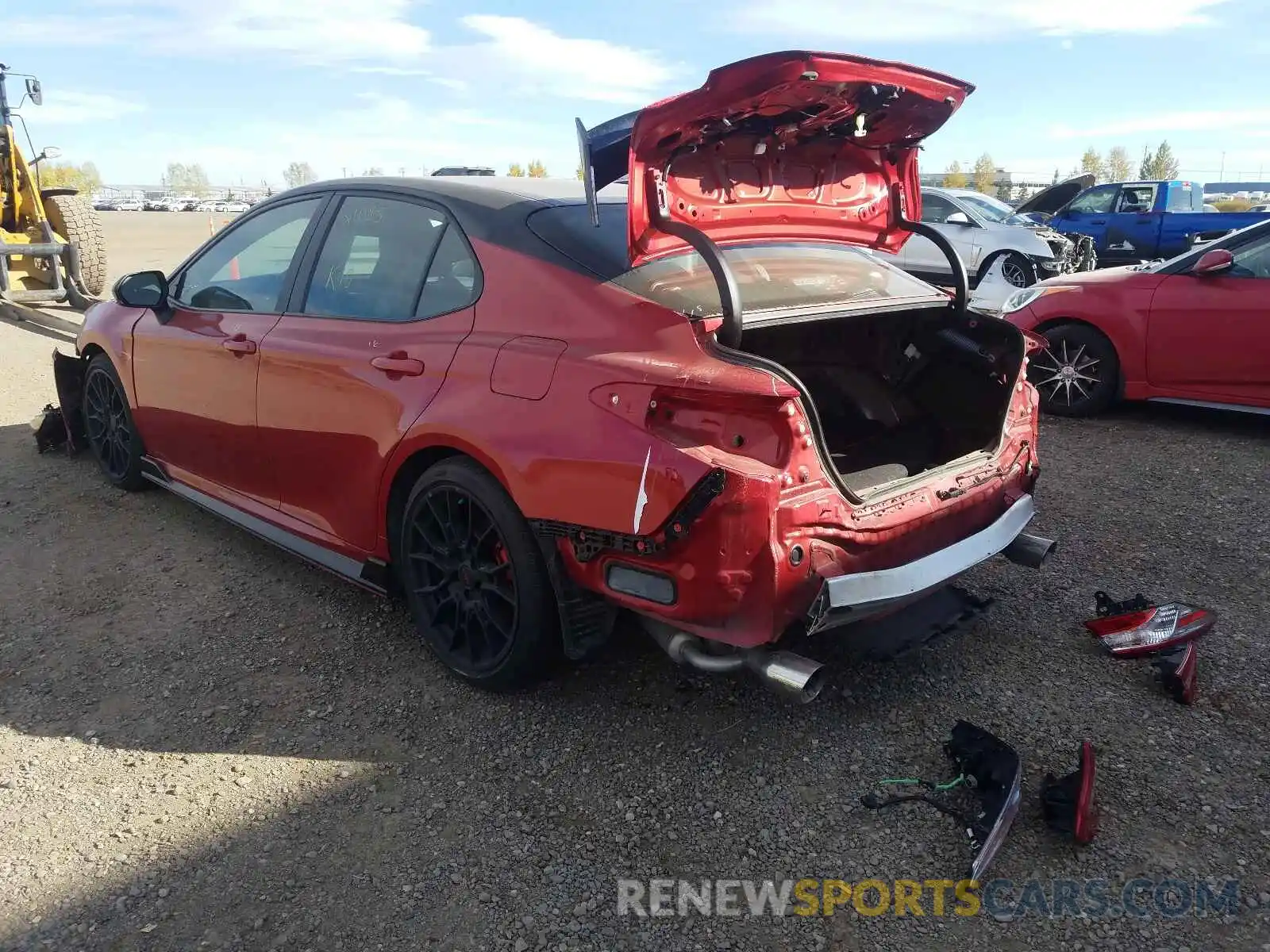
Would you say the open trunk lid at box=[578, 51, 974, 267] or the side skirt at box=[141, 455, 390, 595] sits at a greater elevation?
the open trunk lid at box=[578, 51, 974, 267]

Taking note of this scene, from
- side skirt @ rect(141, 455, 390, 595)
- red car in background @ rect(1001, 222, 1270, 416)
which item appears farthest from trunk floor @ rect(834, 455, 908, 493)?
red car in background @ rect(1001, 222, 1270, 416)

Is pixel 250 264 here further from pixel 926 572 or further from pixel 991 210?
pixel 991 210

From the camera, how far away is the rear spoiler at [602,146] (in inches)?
105

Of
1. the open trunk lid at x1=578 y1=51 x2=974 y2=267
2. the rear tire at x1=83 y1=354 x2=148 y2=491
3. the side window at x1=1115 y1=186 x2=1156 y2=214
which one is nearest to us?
the open trunk lid at x1=578 y1=51 x2=974 y2=267

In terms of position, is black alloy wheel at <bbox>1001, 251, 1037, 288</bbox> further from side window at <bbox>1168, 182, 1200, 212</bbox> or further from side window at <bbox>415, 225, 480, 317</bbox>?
side window at <bbox>415, 225, 480, 317</bbox>

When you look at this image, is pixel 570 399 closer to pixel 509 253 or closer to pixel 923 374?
pixel 509 253

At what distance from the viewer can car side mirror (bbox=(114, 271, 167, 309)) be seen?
4.24 metres

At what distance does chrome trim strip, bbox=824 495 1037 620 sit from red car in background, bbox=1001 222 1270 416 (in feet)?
11.9

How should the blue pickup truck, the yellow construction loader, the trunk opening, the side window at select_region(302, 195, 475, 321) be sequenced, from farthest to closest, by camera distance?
the blue pickup truck → the yellow construction loader → the trunk opening → the side window at select_region(302, 195, 475, 321)

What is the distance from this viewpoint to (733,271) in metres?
2.88

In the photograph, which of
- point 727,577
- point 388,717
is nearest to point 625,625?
point 388,717

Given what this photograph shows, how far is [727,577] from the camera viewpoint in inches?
94.3

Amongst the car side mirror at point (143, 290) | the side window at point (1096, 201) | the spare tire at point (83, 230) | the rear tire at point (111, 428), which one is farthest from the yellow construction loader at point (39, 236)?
the side window at point (1096, 201)

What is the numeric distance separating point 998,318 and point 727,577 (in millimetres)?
1706
